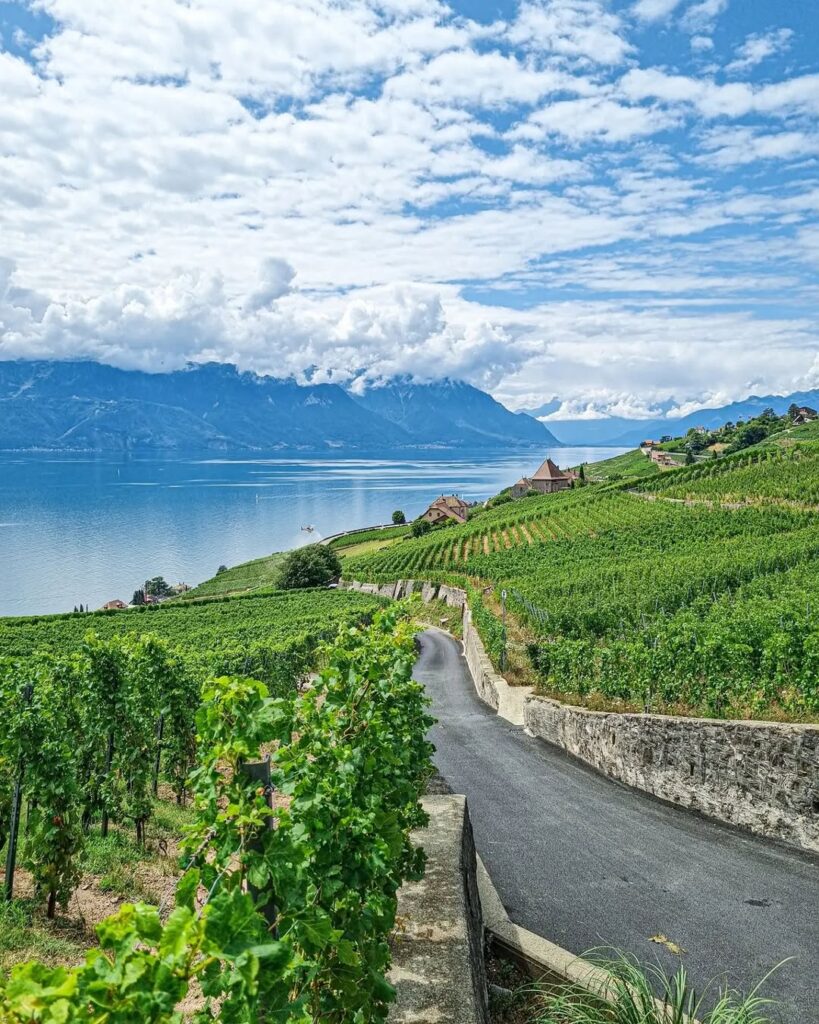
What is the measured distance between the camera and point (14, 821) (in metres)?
7.35

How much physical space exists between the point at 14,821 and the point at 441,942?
447 centimetres

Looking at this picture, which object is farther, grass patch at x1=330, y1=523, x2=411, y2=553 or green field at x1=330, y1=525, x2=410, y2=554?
grass patch at x1=330, y1=523, x2=411, y2=553

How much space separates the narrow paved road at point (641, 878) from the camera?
8.34 meters

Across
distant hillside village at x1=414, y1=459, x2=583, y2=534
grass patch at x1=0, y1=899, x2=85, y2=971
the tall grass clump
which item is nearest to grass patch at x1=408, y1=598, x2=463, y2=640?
grass patch at x1=0, y1=899, x2=85, y2=971

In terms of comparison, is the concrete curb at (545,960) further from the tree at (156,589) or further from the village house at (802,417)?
the village house at (802,417)

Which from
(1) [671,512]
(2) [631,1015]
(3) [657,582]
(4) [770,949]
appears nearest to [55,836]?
(2) [631,1015]

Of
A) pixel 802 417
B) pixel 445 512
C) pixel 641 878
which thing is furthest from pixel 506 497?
pixel 641 878

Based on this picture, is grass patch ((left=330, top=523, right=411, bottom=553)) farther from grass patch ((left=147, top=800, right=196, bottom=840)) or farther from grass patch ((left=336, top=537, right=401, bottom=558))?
grass patch ((left=147, top=800, right=196, bottom=840))

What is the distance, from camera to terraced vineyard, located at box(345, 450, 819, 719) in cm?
1538

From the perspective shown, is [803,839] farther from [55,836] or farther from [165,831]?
[55,836]

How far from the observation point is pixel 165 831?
35.2 feet

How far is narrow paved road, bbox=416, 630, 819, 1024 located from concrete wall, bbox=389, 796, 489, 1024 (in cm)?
216

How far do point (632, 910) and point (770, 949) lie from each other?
1.63 meters

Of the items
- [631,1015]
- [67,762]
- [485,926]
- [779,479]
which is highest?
[779,479]
